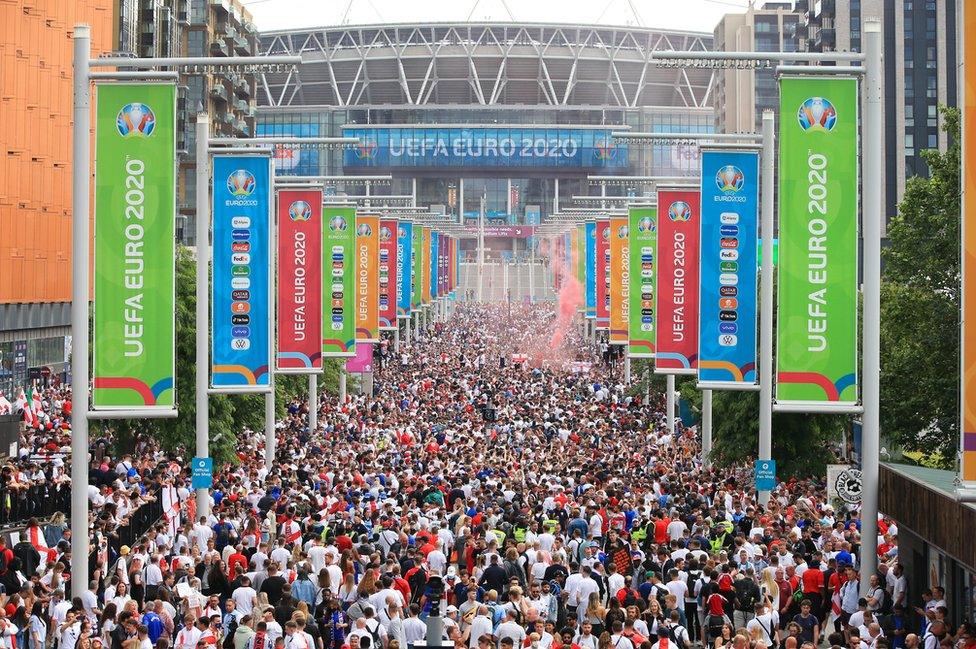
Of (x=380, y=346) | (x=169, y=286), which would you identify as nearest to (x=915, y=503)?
(x=169, y=286)

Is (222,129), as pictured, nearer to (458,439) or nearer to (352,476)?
(458,439)

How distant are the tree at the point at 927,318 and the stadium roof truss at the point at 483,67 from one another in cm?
14075

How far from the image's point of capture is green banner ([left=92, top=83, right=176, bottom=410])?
17953 millimetres

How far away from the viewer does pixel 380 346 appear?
64500 millimetres

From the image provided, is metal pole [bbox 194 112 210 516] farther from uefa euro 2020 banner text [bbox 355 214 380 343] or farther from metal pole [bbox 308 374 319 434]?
uefa euro 2020 banner text [bbox 355 214 380 343]

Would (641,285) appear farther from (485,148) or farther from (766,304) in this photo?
(485,148)

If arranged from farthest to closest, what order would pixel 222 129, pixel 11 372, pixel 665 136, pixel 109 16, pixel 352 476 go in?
pixel 222 129
pixel 109 16
pixel 11 372
pixel 352 476
pixel 665 136

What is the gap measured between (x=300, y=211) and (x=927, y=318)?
1340 centimetres

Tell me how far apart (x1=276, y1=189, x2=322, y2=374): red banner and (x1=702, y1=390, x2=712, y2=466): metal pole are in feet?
28.7

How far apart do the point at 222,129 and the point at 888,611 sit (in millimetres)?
95173

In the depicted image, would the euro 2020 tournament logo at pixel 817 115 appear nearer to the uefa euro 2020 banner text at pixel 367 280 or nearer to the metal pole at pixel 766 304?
the metal pole at pixel 766 304

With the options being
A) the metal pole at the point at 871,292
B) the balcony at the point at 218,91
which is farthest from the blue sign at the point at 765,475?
the balcony at the point at 218,91

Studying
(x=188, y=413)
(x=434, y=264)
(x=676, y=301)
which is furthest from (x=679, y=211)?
(x=434, y=264)

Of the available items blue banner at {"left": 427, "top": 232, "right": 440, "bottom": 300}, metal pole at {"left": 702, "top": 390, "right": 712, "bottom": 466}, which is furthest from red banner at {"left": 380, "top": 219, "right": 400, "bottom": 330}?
blue banner at {"left": 427, "top": 232, "right": 440, "bottom": 300}
